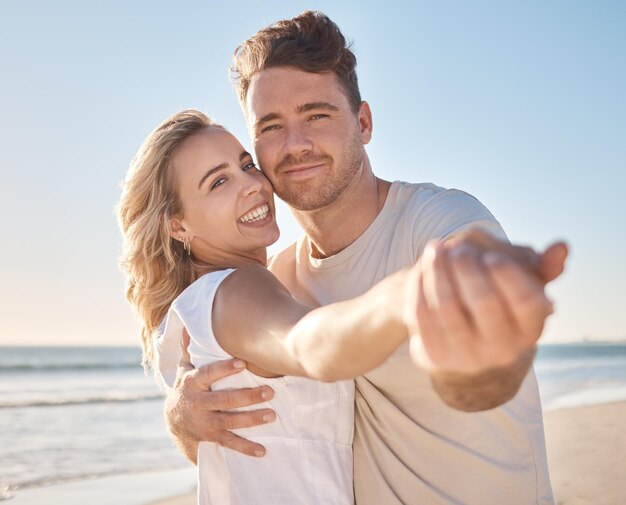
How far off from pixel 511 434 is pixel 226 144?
162cm

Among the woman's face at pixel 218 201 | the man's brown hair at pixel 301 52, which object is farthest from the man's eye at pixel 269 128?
the woman's face at pixel 218 201

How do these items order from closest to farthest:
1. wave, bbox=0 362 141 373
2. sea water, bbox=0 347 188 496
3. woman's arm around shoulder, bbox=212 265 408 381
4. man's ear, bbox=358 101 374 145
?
1. woman's arm around shoulder, bbox=212 265 408 381
2. man's ear, bbox=358 101 374 145
3. sea water, bbox=0 347 188 496
4. wave, bbox=0 362 141 373

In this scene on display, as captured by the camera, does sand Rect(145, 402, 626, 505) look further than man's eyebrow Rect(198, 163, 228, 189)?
Yes

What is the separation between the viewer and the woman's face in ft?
10.1

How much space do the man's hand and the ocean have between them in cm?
564

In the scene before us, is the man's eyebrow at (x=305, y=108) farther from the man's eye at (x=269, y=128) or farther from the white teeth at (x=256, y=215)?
the white teeth at (x=256, y=215)

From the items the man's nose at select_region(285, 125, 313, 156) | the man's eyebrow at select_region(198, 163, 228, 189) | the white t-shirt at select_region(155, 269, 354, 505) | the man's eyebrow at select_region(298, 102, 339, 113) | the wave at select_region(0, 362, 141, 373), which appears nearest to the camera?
the white t-shirt at select_region(155, 269, 354, 505)

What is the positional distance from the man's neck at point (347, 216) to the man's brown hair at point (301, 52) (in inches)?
22.9

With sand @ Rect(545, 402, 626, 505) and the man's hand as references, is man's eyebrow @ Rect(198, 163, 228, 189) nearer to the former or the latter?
the man's hand

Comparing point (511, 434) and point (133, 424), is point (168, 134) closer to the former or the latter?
point (511, 434)

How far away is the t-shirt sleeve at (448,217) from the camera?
2.85m

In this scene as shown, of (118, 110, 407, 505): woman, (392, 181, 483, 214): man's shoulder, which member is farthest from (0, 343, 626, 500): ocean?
(392, 181, 483, 214): man's shoulder

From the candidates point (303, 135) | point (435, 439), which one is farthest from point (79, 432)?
point (435, 439)

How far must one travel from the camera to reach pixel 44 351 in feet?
146
